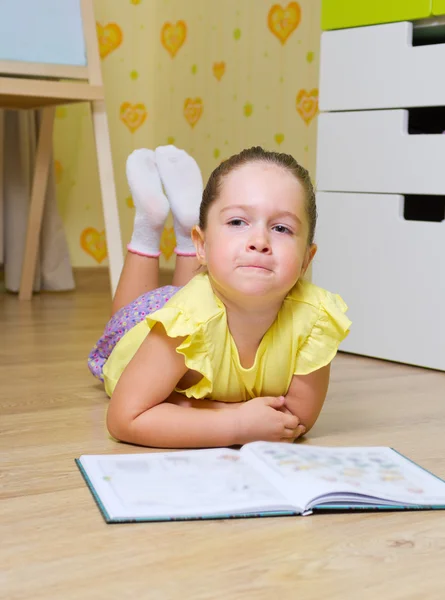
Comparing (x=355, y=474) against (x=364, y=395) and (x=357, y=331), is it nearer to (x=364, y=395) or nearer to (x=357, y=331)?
(x=364, y=395)

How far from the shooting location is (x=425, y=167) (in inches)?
63.6

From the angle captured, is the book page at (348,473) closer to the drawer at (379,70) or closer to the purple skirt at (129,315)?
the purple skirt at (129,315)

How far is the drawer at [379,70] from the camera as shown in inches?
62.6

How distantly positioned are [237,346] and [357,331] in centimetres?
71

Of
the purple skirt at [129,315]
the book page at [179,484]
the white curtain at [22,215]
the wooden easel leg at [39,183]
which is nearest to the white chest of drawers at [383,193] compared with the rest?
the purple skirt at [129,315]

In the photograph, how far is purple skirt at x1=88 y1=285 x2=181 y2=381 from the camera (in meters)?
1.31

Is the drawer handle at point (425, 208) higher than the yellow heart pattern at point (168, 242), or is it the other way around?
the drawer handle at point (425, 208)

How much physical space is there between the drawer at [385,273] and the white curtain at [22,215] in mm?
1012

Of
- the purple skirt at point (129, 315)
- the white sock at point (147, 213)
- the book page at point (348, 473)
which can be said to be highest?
the white sock at point (147, 213)

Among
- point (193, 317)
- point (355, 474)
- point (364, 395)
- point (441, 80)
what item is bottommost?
point (364, 395)

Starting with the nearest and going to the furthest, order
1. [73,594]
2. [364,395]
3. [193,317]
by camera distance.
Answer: [73,594]
[193,317]
[364,395]

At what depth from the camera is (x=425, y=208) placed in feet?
5.70

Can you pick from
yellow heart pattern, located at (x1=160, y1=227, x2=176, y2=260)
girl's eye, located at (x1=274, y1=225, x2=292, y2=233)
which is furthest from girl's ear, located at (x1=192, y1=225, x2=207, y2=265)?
yellow heart pattern, located at (x1=160, y1=227, x2=176, y2=260)

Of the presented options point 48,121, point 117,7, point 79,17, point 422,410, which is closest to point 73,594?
point 422,410
